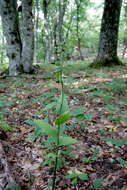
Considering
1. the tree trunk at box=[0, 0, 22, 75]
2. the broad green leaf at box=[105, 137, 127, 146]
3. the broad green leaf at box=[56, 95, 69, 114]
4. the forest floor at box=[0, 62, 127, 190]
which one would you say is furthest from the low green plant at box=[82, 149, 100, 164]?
the tree trunk at box=[0, 0, 22, 75]

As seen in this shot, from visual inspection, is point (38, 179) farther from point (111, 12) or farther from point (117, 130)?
point (111, 12)

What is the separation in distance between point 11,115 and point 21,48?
4029 mm

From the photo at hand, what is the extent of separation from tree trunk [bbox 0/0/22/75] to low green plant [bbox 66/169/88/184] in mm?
5068

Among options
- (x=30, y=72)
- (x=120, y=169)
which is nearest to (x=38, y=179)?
(x=120, y=169)

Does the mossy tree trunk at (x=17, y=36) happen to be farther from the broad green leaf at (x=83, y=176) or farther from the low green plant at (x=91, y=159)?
the broad green leaf at (x=83, y=176)

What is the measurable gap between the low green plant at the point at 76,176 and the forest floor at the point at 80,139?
0.01 metres

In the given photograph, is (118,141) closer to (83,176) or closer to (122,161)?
(122,161)

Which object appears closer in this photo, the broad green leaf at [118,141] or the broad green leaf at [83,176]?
the broad green leaf at [83,176]

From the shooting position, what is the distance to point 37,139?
2188 millimetres

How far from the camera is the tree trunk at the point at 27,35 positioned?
554cm

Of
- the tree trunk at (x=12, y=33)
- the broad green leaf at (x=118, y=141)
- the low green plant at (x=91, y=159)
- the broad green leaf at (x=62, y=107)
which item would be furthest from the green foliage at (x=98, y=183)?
the tree trunk at (x=12, y=33)

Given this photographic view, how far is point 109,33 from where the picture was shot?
20.0 feet

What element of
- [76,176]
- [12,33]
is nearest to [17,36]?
[12,33]

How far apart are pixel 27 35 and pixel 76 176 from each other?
536 cm
